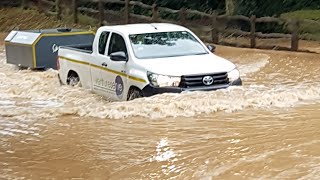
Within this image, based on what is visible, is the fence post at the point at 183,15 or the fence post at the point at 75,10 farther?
the fence post at the point at 75,10

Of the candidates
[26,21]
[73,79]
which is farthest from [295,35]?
[26,21]

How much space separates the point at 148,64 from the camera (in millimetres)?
10867

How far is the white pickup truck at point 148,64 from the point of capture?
416 inches

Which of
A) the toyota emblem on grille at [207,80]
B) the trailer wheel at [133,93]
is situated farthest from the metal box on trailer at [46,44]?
the toyota emblem on grille at [207,80]

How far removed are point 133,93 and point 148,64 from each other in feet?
1.82

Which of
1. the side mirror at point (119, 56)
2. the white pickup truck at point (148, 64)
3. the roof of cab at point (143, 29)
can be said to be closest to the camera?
the white pickup truck at point (148, 64)

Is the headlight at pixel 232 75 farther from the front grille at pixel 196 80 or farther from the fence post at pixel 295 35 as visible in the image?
the fence post at pixel 295 35

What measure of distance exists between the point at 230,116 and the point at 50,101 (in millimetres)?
4513

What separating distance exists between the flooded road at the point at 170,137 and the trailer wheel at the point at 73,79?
3.37 ft

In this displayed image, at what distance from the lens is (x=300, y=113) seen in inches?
376

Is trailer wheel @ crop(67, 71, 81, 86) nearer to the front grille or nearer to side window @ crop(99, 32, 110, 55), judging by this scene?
side window @ crop(99, 32, 110, 55)

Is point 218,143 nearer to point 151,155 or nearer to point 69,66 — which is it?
point 151,155

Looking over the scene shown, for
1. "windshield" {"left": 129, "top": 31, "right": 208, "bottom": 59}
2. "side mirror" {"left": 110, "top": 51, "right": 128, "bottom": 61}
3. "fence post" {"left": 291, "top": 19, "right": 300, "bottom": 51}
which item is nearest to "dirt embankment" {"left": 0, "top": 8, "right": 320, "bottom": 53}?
"fence post" {"left": 291, "top": 19, "right": 300, "bottom": 51}

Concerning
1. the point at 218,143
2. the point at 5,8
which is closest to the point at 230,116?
the point at 218,143
